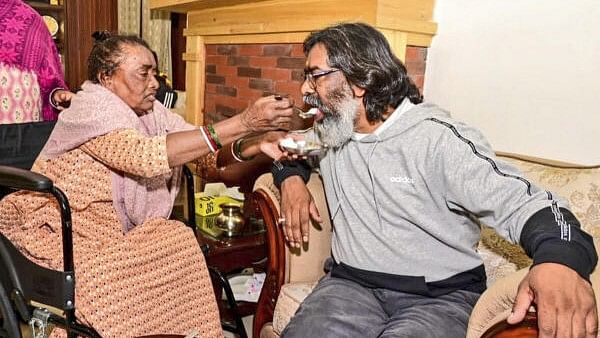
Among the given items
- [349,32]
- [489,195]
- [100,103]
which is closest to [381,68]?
[349,32]

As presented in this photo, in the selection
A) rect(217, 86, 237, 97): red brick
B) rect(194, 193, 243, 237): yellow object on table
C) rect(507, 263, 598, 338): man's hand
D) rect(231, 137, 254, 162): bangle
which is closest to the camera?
rect(507, 263, 598, 338): man's hand

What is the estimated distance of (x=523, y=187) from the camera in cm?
118

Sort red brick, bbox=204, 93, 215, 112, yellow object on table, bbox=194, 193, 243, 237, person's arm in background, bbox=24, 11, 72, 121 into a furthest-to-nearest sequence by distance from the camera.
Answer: red brick, bbox=204, 93, 215, 112 → yellow object on table, bbox=194, 193, 243, 237 → person's arm in background, bbox=24, 11, 72, 121

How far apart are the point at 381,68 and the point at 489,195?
0.48 meters

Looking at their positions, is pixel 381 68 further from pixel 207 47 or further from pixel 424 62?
pixel 207 47

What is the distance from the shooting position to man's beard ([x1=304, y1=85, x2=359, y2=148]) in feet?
4.97

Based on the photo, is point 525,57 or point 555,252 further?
point 525,57

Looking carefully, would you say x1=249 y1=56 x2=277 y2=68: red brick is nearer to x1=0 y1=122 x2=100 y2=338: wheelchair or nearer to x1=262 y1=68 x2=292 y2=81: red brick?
x1=262 y1=68 x2=292 y2=81: red brick

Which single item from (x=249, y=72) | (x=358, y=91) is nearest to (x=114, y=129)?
(x=358, y=91)

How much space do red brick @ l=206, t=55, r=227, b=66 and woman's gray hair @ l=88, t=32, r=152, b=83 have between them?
140cm

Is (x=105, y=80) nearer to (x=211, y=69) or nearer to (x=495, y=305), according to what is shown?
(x=495, y=305)

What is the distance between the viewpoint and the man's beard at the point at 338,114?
4.97 ft

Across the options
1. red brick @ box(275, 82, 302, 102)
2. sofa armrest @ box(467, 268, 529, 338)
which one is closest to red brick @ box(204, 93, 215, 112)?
red brick @ box(275, 82, 302, 102)

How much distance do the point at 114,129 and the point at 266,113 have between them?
1.42 ft
